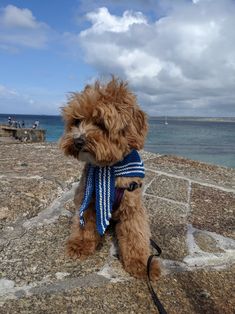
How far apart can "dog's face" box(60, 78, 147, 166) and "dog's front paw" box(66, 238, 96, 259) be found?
736 mm

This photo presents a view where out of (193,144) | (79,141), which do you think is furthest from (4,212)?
(193,144)

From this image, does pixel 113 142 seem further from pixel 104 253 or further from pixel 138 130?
pixel 104 253

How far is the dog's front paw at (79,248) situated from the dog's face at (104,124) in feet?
2.42

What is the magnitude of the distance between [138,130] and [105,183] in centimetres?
51

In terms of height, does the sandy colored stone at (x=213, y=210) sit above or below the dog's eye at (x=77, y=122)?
below

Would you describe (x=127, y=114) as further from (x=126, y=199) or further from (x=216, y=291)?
(x=216, y=291)

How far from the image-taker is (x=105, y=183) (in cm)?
313

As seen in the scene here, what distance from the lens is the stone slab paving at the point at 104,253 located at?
2736 millimetres

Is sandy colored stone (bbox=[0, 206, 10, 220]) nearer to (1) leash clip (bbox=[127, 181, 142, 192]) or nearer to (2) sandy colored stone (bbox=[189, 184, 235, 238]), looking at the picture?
(1) leash clip (bbox=[127, 181, 142, 192])

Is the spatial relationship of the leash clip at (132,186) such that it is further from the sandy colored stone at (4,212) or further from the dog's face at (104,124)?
the sandy colored stone at (4,212)

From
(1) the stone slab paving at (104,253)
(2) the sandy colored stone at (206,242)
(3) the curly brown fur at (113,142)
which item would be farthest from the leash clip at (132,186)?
(2) the sandy colored stone at (206,242)

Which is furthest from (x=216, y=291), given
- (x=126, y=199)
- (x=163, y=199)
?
(x=163, y=199)

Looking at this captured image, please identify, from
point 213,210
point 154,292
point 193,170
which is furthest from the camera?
point 193,170

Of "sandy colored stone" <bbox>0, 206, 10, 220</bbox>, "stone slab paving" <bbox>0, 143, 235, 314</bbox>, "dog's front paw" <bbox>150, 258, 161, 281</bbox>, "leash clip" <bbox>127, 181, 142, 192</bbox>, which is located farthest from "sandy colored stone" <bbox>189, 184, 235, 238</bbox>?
"sandy colored stone" <bbox>0, 206, 10, 220</bbox>
